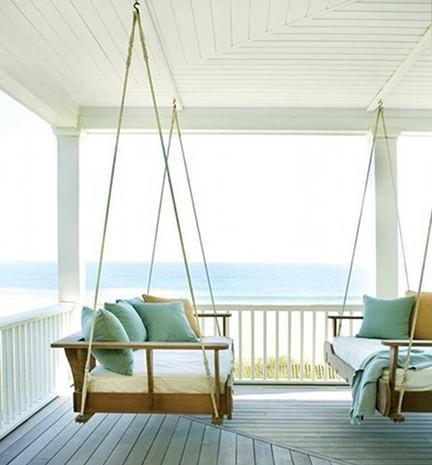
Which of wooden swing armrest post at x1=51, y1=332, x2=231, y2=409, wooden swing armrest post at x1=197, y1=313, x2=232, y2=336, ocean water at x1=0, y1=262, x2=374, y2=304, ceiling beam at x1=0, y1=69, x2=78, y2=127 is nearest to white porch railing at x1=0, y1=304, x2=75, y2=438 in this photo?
wooden swing armrest post at x1=51, y1=332, x2=231, y2=409

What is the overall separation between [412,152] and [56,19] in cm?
1243

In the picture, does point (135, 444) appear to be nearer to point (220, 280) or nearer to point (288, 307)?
point (288, 307)

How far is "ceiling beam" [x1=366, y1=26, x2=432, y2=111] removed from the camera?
382 cm

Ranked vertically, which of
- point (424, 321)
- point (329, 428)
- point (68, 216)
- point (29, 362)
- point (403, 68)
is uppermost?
point (403, 68)

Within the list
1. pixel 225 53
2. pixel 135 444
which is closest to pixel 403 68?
pixel 225 53

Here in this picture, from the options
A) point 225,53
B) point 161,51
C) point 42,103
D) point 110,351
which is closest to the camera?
point 110,351

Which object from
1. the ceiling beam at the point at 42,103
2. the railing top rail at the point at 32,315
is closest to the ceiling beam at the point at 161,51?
the ceiling beam at the point at 42,103

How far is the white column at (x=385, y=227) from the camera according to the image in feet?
17.4

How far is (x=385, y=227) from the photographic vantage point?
5.33 metres

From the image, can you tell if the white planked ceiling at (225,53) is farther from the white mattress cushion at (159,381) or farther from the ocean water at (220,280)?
the ocean water at (220,280)

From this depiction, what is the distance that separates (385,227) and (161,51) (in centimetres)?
292

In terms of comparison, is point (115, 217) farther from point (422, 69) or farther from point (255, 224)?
point (422, 69)

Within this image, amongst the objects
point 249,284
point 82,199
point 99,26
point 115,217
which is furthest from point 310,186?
point 99,26

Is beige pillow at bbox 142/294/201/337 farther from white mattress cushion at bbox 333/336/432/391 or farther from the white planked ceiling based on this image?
the white planked ceiling
